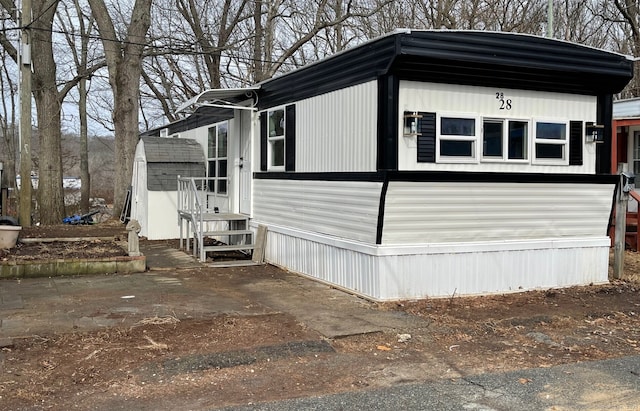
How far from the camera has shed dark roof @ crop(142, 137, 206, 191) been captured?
44.5ft

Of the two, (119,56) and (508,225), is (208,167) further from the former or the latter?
(508,225)

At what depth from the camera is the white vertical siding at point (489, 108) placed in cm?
738

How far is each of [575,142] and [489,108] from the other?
5.12ft

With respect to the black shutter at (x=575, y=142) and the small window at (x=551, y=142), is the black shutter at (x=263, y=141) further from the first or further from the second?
the black shutter at (x=575, y=142)

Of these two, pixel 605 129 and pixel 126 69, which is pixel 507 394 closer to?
pixel 605 129

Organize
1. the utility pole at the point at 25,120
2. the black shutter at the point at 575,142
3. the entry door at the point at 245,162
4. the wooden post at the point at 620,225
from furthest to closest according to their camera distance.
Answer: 1. the utility pole at the point at 25,120
2. the entry door at the point at 245,162
3. the wooden post at the point at 620,225
4. the black shutter at the point at 575,142

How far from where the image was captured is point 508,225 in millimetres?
8031

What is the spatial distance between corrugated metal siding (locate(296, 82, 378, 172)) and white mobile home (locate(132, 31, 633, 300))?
3 centimetres

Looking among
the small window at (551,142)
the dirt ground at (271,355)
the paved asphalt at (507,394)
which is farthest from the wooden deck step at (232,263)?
the paved asphalt at (507,394)

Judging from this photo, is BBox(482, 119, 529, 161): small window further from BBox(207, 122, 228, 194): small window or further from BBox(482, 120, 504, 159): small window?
BBox(207, 122, 228, 194): small window

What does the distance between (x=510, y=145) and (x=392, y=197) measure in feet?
6.47

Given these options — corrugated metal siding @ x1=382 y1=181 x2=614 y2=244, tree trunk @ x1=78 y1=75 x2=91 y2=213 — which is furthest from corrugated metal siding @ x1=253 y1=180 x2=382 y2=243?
tree trunk @ x1=78 y1=75 x2=91 y2=213

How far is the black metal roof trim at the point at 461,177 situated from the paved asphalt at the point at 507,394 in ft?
9.65

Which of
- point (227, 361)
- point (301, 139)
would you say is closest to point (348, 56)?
point (301, 139)
